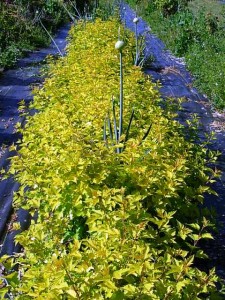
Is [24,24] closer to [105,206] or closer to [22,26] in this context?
[22,26]

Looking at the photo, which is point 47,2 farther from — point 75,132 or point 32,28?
point 75,132

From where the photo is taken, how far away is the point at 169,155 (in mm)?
2506

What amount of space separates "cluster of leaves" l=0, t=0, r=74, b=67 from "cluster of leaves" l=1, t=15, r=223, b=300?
582 centimetres

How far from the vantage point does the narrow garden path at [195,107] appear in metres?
3.46

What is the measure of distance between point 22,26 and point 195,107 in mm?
6094

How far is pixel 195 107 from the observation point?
680 centimetres

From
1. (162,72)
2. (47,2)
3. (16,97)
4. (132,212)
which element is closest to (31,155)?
(132,212)

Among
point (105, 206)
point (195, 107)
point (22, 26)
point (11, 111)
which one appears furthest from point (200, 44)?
point (105, 206)

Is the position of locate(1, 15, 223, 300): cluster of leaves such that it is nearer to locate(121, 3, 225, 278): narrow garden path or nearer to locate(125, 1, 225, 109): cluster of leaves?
locate(121, 3, 225, 278): narrow garden path

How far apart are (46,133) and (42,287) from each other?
1.53m

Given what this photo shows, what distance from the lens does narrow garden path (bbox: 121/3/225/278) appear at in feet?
11.3

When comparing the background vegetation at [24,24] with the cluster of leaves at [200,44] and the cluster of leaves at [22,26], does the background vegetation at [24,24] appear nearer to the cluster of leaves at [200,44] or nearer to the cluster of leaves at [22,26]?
the cluster of leaves at [22,26]

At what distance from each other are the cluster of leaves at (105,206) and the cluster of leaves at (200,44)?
3612 mm

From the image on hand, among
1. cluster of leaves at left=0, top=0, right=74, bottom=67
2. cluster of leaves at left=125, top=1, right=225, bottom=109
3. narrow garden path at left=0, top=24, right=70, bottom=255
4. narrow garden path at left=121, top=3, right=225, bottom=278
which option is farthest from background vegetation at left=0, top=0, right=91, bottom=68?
cluster of leaves at left=125, top=1, right=225, bottom=109
